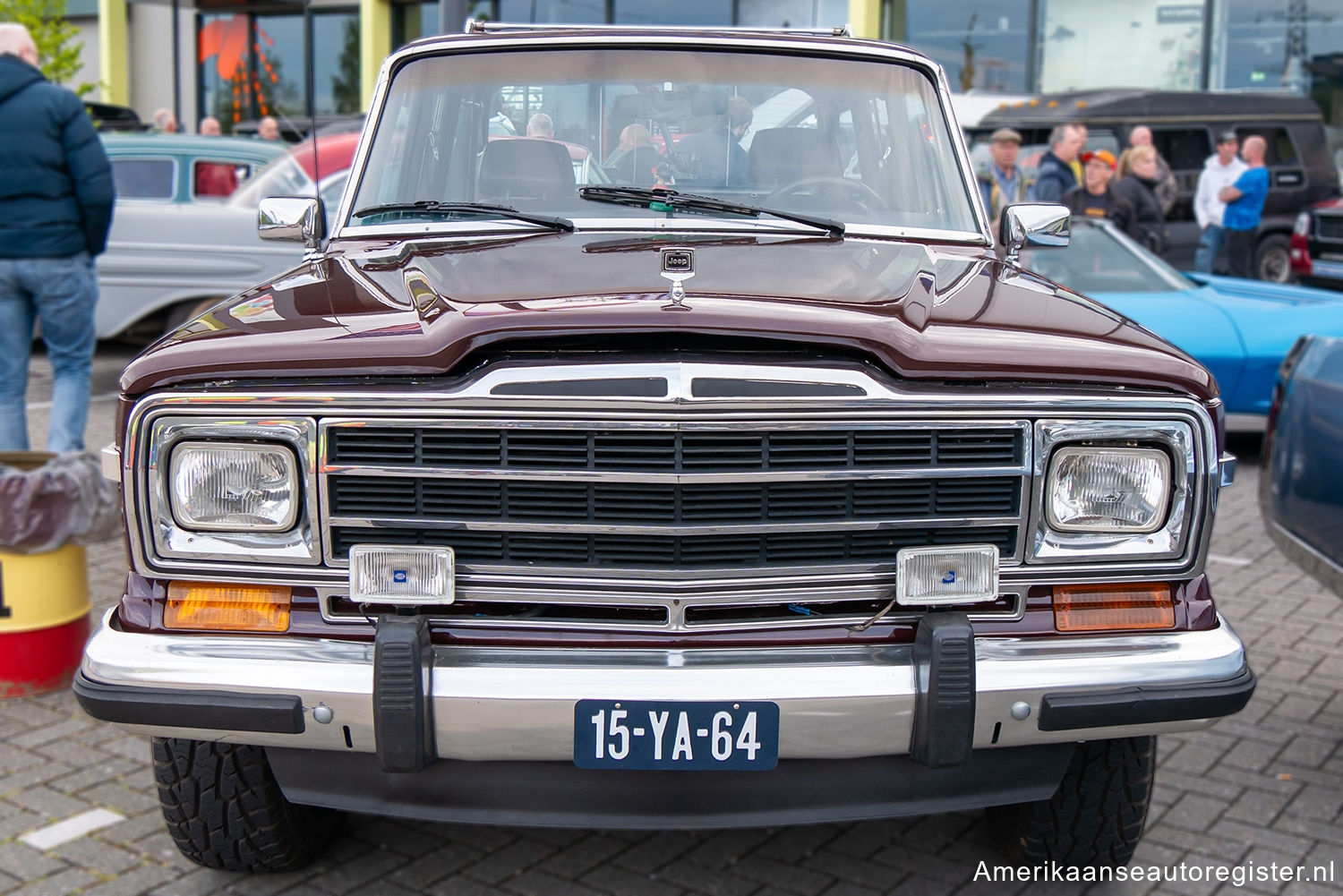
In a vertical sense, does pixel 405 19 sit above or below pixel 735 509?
above

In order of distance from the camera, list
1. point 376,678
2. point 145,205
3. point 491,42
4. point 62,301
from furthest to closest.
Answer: point 145,205 → point 62,301 → point 491,42 → point 376,678

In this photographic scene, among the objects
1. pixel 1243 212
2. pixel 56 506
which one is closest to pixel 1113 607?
pixel 56 506

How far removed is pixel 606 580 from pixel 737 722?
0.36m

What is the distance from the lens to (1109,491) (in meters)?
2.61

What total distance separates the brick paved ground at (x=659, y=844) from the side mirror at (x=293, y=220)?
59.3 inches

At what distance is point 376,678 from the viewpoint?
7.79ft

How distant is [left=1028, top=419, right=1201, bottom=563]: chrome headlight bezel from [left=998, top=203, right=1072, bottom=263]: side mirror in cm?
137

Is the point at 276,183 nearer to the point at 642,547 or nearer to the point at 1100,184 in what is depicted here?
the point at 1100,184

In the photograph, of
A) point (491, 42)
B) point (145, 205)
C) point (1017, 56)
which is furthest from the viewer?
point (1017, 56)

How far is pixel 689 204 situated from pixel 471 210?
0.56m

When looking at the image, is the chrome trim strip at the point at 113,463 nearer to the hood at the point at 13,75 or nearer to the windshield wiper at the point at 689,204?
the windshield wiper at the point at 689,204

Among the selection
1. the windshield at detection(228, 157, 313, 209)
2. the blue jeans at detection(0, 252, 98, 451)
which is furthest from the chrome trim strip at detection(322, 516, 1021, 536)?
the windshield at detection(228, 157, 313, 209)

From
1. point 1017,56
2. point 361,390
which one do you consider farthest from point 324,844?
point 1017,56

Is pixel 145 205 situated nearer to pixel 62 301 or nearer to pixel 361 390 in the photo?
pixel 62 301
